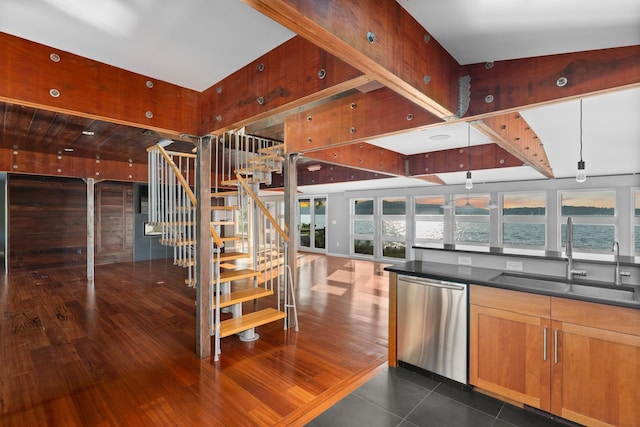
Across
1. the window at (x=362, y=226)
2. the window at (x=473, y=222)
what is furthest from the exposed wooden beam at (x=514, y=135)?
the window at (x=362, y=226)

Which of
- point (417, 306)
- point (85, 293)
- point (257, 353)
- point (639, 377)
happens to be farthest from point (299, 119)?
point (85, 293)

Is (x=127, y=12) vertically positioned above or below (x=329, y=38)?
above

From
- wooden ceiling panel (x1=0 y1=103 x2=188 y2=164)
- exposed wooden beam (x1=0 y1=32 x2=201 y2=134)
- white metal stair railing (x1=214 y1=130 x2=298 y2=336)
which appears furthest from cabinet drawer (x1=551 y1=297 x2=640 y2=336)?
wooden ceiling panel (x1=0 y1=103 x2=188 y2=164)

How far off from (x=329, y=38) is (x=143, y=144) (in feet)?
15.4

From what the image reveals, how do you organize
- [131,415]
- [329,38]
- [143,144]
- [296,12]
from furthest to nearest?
1. [143,144]
2. [131,415]
3. [329,38]
4. [296,12]

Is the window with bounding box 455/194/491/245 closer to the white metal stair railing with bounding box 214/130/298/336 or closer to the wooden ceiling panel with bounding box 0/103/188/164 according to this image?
the white metal stair railing with bounding box 214/130/298/336

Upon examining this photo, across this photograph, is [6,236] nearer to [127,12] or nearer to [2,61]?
[2,61]

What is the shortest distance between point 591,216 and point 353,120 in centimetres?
598

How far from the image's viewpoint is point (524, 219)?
6645mm

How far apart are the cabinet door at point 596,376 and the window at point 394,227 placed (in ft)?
20.7

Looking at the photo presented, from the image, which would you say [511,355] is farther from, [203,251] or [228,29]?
[228,29]

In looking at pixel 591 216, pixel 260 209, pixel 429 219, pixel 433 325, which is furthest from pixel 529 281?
pixel 429 219

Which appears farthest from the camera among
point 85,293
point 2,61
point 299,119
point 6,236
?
point 6,236

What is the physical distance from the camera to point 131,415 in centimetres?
210
